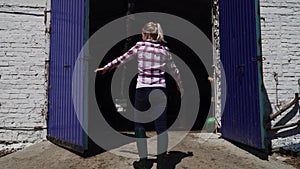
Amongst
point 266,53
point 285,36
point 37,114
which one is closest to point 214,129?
point 266,53

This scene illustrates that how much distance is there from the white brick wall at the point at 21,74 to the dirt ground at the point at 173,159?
41 cm

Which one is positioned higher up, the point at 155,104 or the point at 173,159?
the point at 155,104

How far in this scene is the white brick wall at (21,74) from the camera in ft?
15.0

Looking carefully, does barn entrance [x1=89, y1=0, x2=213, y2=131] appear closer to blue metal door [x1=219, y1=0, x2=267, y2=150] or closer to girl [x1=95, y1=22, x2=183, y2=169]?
blue metal door [x1=219, y1=0, x2=267, y2=150]

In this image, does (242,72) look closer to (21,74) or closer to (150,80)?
(150,80)

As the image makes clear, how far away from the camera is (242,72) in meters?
4.16

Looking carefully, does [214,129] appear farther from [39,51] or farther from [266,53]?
[39,51]

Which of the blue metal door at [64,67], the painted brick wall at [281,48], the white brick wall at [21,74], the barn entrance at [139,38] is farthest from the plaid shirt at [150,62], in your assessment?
the barn entrance at [139,38]

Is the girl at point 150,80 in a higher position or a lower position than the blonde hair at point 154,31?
lower

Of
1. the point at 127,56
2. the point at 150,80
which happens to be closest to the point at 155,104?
the point at 150,80

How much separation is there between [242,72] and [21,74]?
3.30 m

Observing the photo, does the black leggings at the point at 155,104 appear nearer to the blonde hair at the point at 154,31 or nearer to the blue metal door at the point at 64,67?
the blonde hair at the point at 154,31

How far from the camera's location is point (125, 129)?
5.92m

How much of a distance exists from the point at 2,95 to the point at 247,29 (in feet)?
12.2
